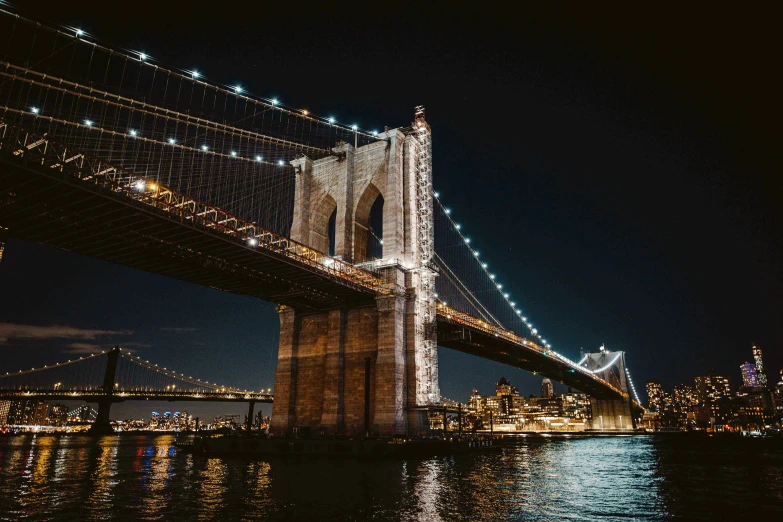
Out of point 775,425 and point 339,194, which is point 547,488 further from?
point 775,425

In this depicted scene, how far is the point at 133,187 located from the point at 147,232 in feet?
10.1

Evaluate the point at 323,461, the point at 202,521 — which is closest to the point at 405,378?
the point at 323,461

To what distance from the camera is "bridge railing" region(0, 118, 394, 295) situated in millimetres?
20484

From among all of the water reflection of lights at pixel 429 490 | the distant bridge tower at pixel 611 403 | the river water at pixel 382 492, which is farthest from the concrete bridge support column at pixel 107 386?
the distant bridge tower at pixel 611 403

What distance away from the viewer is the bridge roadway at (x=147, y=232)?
2150 centimetres

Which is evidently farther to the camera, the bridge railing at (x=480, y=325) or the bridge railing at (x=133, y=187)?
the bridge railing at (x=480, y=325)

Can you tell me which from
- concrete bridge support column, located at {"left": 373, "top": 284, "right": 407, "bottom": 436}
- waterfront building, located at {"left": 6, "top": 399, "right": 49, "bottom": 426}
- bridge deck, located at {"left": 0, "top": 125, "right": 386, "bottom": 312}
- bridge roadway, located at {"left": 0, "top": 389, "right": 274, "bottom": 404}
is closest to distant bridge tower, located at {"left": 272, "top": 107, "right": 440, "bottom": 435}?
concrete bridge support column, located at {"left": 373, "top": 284, "right": 407, "bottom": 436}

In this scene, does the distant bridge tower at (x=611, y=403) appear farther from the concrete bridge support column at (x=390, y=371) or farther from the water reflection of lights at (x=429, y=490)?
the water reflection of lights at (x=429, y=490)

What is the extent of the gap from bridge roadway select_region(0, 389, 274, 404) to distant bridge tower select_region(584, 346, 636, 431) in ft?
231

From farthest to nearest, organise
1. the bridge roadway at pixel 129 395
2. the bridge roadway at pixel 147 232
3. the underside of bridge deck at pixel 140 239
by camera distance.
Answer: the bridge roadway at pixel 129 395 < the underside of bridge deck at pixel 140 239 < the bridge roadway at pixel 147 232

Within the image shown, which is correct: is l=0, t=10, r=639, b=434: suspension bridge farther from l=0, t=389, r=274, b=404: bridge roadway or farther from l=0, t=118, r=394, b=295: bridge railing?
l=0, t=389, r=274, b=404: bridge roadway

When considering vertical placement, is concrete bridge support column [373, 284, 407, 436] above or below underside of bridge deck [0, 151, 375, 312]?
below

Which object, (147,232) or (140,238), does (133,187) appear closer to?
(147,232)

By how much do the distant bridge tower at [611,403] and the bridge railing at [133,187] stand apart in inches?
3805
